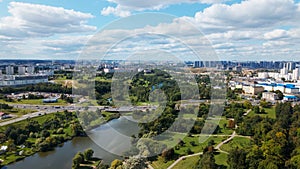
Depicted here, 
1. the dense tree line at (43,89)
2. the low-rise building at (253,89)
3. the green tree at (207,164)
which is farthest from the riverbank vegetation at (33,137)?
the low-rise building at (253,89)

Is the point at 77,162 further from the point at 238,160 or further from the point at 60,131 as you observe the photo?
the point at 238,160

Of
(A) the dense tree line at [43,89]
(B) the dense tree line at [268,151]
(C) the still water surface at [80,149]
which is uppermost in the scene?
(A) the dense tree line at [43,89]

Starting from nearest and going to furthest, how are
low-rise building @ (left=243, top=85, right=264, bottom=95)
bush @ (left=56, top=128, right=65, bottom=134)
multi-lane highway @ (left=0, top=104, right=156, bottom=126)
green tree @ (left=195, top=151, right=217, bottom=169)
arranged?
green tree @ (left=195, top=151, right=217, bottom=169)
bush @ (left=56, top=128, right=65, bottom=134)
multi-lane highway @ (left=0, top=104, right=156, bottom=126)
low-rise building @ (left=243, top=85, right=264, bottom=95)

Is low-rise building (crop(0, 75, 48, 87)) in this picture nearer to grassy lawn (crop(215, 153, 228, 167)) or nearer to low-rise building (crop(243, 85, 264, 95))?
low-rise building (crop(243, 85, 264, 95))

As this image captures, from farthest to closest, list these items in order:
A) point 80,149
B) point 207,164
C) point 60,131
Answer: point 60,131
point 80,149
point 207,164

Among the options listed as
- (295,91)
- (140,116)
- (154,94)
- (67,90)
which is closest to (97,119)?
(140,116)

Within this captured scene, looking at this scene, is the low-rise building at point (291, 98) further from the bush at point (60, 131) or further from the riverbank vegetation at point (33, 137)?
the bush at point (60, 131)

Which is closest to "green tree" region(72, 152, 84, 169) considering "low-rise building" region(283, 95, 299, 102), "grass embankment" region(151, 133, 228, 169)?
"grass embankment" region(151, 133, 228, 169)

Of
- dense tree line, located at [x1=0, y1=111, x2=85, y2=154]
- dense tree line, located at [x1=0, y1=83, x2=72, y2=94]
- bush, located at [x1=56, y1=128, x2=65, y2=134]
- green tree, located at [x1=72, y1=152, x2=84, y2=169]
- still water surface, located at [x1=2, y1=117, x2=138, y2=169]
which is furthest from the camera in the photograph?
dense tree line, located at [x1=0, y1=83, x2=72, y2=94]

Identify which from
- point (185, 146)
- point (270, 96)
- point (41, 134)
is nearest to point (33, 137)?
point (41, 134)
